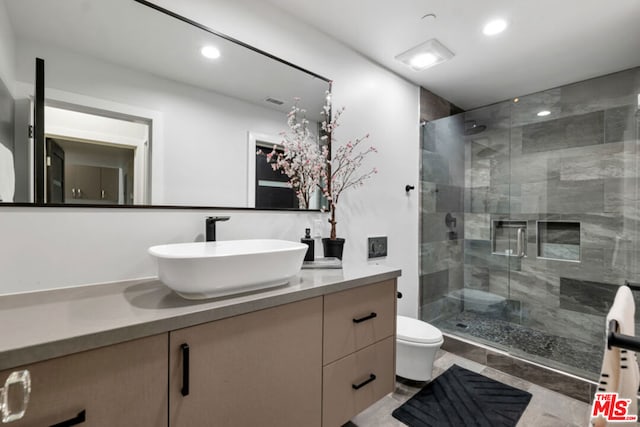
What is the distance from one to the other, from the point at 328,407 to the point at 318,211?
1.04 meters

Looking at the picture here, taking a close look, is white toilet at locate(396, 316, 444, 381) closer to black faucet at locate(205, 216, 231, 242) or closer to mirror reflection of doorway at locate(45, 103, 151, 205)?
black faucet at locate(205, 216, 231, 242)

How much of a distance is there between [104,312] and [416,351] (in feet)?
5.67

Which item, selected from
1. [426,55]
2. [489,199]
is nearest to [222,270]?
[426,55]

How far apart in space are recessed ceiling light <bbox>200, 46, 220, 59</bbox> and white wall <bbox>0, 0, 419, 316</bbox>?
0.12 m

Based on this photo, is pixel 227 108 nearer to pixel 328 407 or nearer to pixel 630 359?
pixel 328 407

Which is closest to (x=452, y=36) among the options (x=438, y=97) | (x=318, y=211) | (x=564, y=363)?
(x=438, y=97)

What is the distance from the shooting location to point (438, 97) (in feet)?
9.33

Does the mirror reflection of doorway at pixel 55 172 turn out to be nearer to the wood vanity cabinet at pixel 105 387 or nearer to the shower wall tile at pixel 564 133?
the wood vanity cabinet at pixel 105 387

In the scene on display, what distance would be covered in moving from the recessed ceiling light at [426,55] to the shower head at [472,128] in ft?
3.25

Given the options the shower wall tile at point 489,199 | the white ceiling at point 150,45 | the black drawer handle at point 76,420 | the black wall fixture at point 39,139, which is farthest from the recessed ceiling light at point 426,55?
the black drawer handle at point 76,420

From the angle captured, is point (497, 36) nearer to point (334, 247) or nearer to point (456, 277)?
point (334, 247)

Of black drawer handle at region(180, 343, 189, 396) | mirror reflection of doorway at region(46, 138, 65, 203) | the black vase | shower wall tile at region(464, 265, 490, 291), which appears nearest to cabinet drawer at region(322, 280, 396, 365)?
the black vase

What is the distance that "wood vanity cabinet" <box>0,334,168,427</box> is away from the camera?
2.07 feet

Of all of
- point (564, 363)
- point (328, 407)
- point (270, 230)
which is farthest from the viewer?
point (564, 363)
